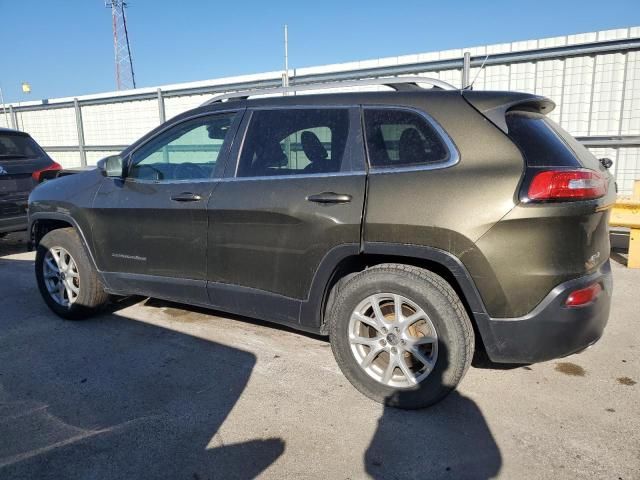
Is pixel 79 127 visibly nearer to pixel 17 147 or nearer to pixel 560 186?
pixel 17 147

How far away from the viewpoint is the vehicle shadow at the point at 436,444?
Result: 2238 millimetres

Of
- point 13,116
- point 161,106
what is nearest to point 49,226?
point 161,106

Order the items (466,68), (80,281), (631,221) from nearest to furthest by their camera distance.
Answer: (80,281) → (631,221) → (466,68)

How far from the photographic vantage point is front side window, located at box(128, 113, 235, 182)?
3418mm

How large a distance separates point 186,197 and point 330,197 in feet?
3.72

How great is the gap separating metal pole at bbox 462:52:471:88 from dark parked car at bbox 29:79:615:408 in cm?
459

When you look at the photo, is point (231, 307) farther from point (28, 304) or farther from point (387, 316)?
point (28, 304)

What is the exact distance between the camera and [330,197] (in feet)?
9.11

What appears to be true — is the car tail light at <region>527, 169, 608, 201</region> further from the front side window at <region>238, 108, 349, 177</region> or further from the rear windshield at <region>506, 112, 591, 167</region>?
the front side window at <region>238, 108, 349, 177</region>

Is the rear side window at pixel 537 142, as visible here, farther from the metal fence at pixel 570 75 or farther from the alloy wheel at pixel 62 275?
the metal fence at pixel 570 75

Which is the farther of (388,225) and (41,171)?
(41,171)

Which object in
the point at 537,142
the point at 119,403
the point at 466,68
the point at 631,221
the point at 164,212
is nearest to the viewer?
the point at 537,142

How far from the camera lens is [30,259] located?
6.67 meters

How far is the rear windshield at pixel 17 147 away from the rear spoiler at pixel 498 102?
6479 mm
